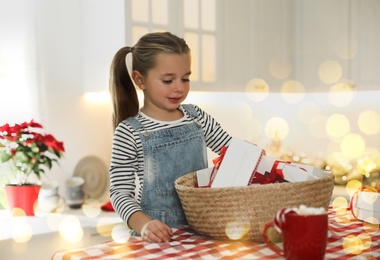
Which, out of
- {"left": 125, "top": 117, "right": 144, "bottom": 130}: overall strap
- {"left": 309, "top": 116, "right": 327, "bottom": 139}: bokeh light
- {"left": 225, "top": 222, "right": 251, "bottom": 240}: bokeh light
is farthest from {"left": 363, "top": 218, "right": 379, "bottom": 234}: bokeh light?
{"left": 309, "top": 116, "right": 327, "bottom": 139}: bokeh light

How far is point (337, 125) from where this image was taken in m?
3.52

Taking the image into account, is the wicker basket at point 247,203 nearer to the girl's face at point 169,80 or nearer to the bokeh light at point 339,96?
the girl's face at point 169,80

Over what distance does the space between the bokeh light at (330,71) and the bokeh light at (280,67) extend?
199mm

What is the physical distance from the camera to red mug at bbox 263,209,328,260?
3.17 feet

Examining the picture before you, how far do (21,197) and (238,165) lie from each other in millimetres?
1630

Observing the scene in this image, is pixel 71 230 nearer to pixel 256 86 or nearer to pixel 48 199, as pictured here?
pixel 48 199

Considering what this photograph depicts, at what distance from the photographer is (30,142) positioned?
8.67 feet

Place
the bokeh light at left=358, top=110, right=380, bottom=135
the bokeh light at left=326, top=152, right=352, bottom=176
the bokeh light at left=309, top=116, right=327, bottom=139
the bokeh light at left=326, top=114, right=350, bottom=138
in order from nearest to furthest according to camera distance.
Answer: the bokeh light at left=326, top=152, right=352, bottom=176 < the bokeh light at left=358, top=110, right=380, bottom=135 < the bokeh light at left=326, top=114, right=350, bottom=138 < the bokeh light at left=309, top=116, right=327, bottom=139

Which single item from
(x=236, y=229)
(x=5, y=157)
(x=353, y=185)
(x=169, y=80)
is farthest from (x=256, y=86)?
(x=236, y=229)

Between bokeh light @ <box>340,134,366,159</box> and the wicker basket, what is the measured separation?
232 cm

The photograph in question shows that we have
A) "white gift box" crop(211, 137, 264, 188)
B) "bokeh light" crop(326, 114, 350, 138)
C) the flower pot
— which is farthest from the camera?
"bokeh light" crop(326, 114, 350, 138)

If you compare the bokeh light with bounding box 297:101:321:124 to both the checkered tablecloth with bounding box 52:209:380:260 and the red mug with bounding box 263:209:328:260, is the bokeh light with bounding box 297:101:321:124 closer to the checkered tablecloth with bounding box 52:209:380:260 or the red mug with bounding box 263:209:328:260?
the checkered tablecloth with bounding box 52:209:380:260

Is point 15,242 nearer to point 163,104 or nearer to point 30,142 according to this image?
point 30,142

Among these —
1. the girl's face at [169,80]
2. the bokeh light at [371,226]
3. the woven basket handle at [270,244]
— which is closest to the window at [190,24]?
the girl's face at [169,80]
